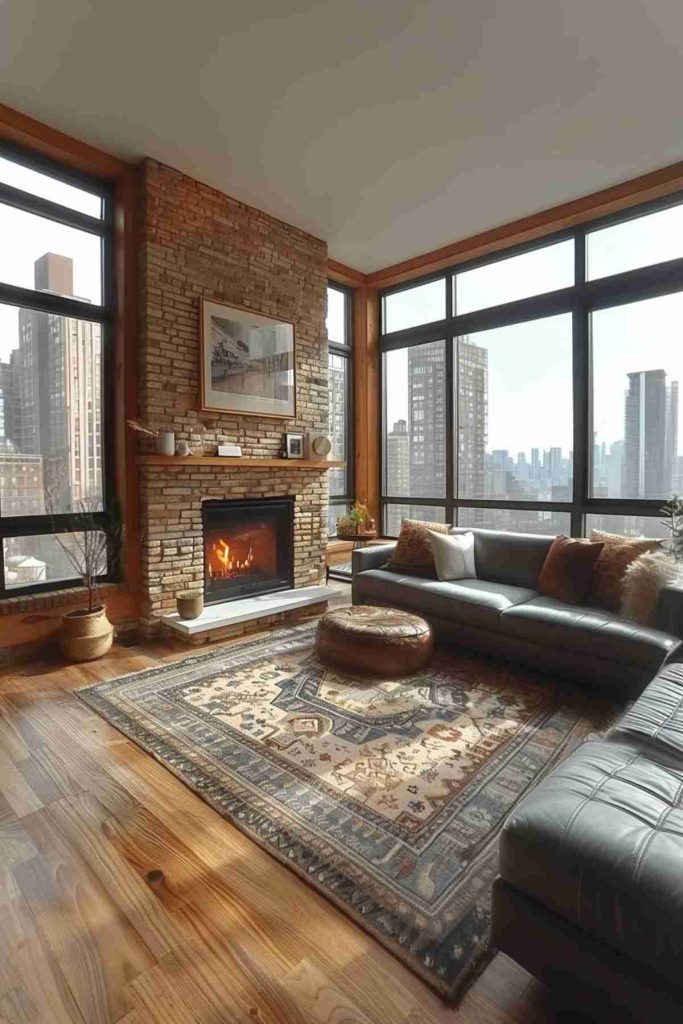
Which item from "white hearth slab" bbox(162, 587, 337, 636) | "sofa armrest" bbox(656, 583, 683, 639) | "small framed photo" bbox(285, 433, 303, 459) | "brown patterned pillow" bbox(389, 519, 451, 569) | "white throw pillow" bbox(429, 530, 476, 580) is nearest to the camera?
"sofa armrest" bbox(656, 583, 683, 639)

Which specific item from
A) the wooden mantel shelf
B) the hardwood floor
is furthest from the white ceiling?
the hardwood floor

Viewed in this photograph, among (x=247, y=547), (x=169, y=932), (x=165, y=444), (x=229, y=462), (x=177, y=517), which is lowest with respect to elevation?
(x=169, y=932)

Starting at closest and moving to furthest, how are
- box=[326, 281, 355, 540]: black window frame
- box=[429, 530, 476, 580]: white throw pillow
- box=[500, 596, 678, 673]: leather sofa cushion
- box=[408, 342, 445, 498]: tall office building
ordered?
box=[500, 596, 678, 673]: leather sofa cushion, box=[429, 530, 476, 580]: white throw pillow, box=[408, 342, 445, 498]: tall office building, box=[326, 281, 355, 540]: black window frame

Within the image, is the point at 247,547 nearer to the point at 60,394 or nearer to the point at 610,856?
the point at 60,394

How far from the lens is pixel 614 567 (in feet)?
10.5

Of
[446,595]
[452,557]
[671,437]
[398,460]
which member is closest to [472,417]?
[398,460]

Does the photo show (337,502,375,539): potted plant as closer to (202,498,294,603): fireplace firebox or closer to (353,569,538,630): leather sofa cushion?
(202,498,294,603): fireplace firebox

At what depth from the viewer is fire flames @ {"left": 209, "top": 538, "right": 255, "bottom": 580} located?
424 centimetres

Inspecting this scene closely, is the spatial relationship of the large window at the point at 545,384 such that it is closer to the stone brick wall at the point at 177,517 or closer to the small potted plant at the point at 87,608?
the stone brick wall at the point at 177,517

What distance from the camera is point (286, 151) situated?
12.0ft

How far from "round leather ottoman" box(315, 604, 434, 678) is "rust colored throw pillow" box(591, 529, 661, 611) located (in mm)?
1115

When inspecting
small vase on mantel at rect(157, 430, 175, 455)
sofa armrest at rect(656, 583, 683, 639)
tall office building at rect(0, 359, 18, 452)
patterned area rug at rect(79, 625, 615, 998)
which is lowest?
patterned area rug at rect(79, 625, 615, 998)

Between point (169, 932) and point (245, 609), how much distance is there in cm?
267

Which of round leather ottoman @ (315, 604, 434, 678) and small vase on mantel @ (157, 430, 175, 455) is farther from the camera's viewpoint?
small vase on mantel @ (157, 430, 175, 455)
